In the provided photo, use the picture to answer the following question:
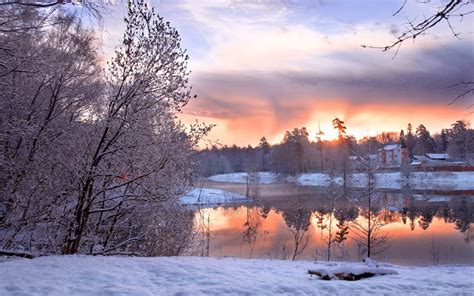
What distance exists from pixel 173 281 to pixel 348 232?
1934cm

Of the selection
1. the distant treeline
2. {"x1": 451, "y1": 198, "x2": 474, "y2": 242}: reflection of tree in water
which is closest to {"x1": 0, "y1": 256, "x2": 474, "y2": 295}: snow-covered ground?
{"x1": 451, "y1": 198, "x2": 474, "y2": 242}: reflection of tree in water

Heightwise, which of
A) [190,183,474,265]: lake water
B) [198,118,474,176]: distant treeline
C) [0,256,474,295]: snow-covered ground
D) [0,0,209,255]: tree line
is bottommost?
[190,183,474,265]: lake water

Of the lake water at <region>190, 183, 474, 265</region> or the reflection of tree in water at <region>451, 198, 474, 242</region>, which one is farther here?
the reflection of tree in water at <region>451, 198, 474, 242</region>

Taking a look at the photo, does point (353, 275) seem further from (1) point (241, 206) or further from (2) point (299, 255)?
(1) point (241, 206)

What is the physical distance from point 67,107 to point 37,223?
357cm

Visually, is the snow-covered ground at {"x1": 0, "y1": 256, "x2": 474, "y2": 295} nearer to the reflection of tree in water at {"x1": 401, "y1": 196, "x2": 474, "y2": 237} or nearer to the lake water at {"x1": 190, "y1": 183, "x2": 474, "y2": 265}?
the lake water at {"x1": 190, "y1": 183, "x2": 474, "y2": 265}

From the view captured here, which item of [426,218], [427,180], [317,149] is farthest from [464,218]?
[317,149]

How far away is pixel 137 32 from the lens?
1070cm

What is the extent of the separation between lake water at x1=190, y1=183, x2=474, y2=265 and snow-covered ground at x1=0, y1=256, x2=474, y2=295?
772cm

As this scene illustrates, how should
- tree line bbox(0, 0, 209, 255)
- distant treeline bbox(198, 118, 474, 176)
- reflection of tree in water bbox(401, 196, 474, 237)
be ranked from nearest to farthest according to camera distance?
tree line bbox(0, 0, 209, 255) < reflection of tree in water bbox(401, 196, 474, 237) < distant treeline bbox(198, 118, 474, 176)

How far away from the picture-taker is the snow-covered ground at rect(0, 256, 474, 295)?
6.30 m

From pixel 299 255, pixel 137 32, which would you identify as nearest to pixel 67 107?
pixel 137 32

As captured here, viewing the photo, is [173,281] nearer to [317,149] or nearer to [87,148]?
[87,148]

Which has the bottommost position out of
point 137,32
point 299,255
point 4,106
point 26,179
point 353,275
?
point 299,255
